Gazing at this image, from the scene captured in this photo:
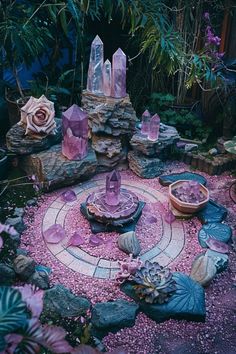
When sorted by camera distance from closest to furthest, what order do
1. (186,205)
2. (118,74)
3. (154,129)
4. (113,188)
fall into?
(113,188) → (186,205) → (118,74) → (154,129)

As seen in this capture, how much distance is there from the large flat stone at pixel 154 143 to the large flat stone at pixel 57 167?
1.36ft

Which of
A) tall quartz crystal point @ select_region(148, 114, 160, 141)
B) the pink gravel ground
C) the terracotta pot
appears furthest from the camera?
tall quartz crystal point @ select_region(148, 114, 160, 141)

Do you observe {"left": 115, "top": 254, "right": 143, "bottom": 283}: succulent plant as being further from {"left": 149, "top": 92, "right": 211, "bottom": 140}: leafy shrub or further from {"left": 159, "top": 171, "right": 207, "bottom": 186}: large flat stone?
{"left": 149, "top": 92, "right": 211, "bottom": 140}: leafy shrub

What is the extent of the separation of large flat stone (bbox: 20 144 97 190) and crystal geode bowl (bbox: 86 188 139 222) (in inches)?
13.8

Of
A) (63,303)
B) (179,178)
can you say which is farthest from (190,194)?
(63,303)

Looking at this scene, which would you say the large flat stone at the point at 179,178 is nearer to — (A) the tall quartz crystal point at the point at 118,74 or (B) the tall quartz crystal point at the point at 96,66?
(A) the tall quartz crystal point at the point at 118,74

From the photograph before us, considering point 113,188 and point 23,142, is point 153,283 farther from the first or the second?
point 23,142

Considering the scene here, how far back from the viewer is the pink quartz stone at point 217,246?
2504mm

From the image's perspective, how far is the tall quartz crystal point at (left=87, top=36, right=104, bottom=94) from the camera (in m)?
3.21

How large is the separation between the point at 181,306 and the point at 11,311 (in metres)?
1.45

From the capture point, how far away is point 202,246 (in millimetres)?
2557

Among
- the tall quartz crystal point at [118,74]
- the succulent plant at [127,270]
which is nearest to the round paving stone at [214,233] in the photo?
the succulent plant at [127,270]

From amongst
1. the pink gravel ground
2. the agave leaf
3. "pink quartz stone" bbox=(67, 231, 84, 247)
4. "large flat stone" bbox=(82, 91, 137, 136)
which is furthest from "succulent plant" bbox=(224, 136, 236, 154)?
the agave leaf

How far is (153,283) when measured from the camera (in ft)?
6.66
